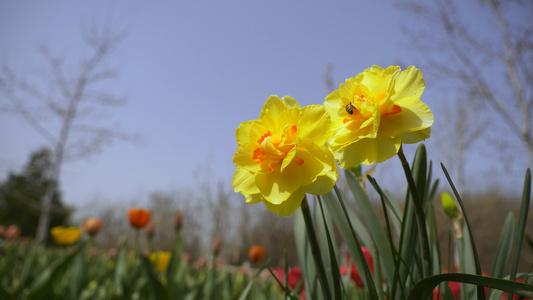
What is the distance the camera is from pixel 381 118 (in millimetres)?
462

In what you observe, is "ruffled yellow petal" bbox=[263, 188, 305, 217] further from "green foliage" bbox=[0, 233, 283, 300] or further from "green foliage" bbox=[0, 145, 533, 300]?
"green foliage" bbox=[0, 233, 283, 300]

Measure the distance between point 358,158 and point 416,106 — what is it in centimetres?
10

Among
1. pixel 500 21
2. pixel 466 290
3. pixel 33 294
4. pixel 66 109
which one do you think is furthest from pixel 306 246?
pixel 66 109

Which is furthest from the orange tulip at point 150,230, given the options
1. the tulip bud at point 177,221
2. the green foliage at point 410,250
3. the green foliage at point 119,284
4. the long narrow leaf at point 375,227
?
the long narrow leaf at point 375,227

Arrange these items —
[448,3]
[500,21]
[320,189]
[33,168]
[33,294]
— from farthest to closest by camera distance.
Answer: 1. [33,168]
2. [448,3]
3. [500,21]
4. [33,294]
5. [320,189]

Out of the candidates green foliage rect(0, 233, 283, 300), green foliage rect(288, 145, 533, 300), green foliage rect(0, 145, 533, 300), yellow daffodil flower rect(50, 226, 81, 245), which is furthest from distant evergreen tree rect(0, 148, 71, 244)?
green foliage rect(288, 145, 533, 300)

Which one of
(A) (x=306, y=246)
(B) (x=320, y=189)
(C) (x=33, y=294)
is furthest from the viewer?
(C) (x=33, y=294)

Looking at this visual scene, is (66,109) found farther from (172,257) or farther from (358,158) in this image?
(358,158)

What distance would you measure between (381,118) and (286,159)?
0.15 m

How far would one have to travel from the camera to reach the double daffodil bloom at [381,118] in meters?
0.44

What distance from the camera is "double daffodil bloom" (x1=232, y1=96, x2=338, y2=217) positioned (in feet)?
1.38

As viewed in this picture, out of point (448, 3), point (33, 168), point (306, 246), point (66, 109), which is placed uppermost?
point (448, 3)

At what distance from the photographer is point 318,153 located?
16.9 inches

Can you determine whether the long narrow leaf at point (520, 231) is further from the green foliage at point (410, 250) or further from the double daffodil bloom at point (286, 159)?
the double daffodil bloom at point (286, 159)
